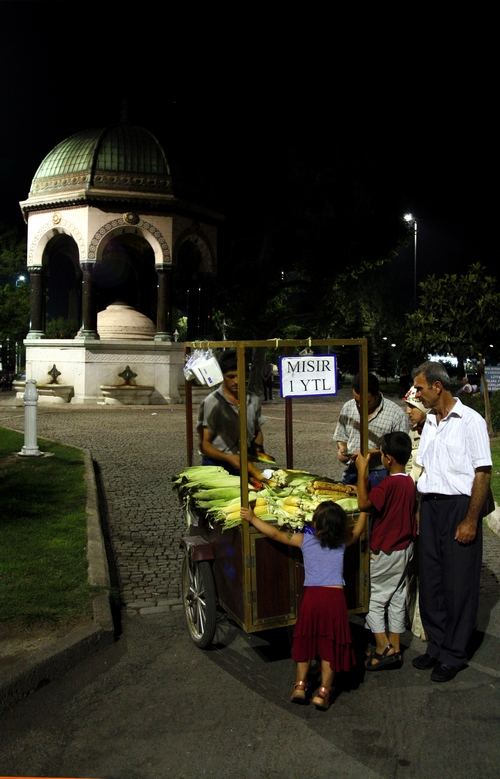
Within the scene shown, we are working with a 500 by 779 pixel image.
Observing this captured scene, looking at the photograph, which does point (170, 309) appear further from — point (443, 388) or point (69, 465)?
point (443, 388)

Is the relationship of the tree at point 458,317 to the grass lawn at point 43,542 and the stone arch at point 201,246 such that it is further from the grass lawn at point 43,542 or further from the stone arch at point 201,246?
the stone arch at point 201,246

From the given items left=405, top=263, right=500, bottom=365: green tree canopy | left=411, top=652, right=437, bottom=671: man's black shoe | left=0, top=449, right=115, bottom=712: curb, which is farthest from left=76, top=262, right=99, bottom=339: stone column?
left=411, top=652, right=437, bottom=671: man's black shoe

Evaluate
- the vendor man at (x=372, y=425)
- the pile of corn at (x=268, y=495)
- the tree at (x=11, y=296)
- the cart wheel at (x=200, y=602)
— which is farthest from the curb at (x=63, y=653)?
the tree at (x=11, y=296)

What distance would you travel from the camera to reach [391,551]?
4.72 m

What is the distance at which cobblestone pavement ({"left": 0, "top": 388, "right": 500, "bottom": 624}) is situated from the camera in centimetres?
675

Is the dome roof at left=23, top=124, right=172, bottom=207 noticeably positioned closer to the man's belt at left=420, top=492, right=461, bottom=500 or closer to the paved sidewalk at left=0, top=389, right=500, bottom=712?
the paved sidewalk at left=0, top=389, right=500, bottom=712

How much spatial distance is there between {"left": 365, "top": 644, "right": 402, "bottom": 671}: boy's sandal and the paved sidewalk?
1062 millimetres

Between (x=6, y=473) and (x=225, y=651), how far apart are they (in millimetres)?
7306

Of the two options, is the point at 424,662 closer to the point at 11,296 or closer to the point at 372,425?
the point at 372,425

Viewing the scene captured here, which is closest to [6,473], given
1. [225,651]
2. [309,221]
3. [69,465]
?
[69,465]

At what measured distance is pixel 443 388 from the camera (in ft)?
15.3

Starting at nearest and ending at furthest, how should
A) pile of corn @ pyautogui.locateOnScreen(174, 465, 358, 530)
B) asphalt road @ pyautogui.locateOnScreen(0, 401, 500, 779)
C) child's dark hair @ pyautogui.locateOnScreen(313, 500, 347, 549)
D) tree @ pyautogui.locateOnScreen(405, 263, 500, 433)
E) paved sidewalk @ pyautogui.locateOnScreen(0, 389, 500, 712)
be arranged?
asphalt road @ pyautogui.locateOnScreen(0, 401, 500, 779), child's dark hair @ pyautogui.locateOnScreen(313, 500, 347, 549), pile of corn @ pyautogui.locateOnScreen(174, 465, 358, 530), paved sidewalk @ pyautogui.locateOnScreen(0, 389, 500, 712), tree @ pyautogui.locateOnScreen(405, 263, 500, 433)

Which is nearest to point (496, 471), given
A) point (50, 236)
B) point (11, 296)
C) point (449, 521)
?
point (449, 521)

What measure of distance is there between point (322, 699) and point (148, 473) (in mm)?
8089
